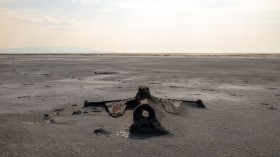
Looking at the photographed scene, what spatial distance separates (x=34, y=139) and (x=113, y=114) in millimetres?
2458

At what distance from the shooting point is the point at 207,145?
→ 6.27m

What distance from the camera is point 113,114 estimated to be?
8.73 m

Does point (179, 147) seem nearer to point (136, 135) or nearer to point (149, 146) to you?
point (149, 146)

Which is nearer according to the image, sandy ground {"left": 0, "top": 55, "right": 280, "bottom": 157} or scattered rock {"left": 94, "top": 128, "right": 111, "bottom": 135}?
sandy ground {"left": 0, "top": 55, "right": 280, "bottom": 157}

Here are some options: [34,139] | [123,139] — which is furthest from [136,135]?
[34,139]

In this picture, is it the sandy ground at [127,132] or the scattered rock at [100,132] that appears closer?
the sandy ground at [127,132]

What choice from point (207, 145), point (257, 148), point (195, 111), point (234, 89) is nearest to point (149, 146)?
point (207, 145)

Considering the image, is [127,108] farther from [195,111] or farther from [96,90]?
[96,90]

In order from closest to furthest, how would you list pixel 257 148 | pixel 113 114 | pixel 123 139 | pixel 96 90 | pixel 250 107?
1. pixel 257 148
2. pixel 123 139
3. pixel 113 114
4. pixel 250 107
5. pixel 96 90

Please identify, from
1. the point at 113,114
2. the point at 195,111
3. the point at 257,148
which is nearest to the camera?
the point at 257,148

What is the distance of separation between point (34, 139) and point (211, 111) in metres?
4.72

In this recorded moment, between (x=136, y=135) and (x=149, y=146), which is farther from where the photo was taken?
(x=136, y=135)

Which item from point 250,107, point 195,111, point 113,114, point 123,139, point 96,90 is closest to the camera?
point 123,139

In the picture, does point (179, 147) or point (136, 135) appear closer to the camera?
point (179, 147)
